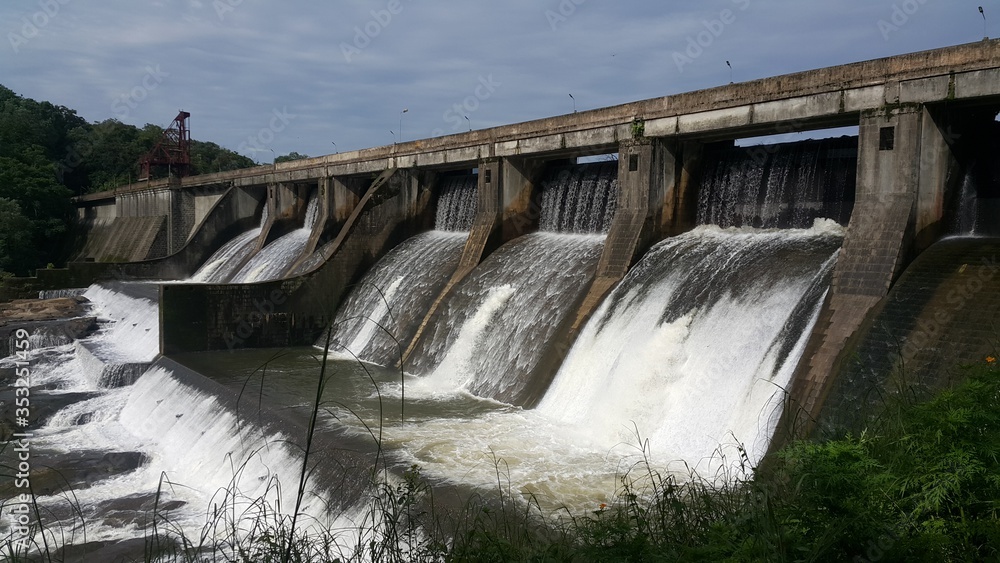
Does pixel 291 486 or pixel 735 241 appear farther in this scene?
pixel 735 241

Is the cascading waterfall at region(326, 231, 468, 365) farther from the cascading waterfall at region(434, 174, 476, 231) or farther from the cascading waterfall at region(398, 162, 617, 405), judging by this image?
the cascading waterfall at region(398, 162, 617, 405)

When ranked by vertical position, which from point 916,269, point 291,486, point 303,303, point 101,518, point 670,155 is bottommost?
point 101,518

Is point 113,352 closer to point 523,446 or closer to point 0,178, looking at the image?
point 523,446

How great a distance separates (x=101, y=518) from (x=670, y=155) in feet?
34.8

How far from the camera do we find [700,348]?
10008 mm

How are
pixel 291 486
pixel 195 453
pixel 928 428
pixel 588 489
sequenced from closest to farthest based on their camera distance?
1. pixel 928 428
2. pixel 588 489
3. pixel 291 486
4. pixel 195 453

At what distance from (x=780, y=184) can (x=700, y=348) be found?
164 inches

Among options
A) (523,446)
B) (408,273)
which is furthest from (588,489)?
(408,273)

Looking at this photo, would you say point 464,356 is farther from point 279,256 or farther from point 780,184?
point 279,256

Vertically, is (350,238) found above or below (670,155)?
below

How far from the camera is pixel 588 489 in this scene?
25.8ft

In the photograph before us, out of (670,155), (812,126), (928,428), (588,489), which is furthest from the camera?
(670,155)

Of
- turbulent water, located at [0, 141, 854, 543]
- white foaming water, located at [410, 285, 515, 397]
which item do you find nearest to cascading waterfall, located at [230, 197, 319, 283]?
turbulent water, located at [0, 141, 854, 543]

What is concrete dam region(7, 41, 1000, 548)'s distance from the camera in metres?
8.45
